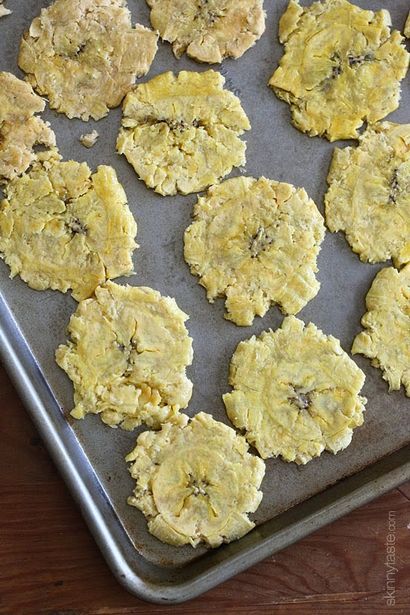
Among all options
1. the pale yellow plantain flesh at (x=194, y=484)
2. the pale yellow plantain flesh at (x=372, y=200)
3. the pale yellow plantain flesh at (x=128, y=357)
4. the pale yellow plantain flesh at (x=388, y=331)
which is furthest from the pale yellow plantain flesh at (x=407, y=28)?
the pale yellow plantain flesh at (x=194, y=484)

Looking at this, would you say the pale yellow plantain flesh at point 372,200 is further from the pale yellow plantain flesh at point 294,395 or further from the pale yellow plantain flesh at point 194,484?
the pale yellow plantain flesh at point 194,484

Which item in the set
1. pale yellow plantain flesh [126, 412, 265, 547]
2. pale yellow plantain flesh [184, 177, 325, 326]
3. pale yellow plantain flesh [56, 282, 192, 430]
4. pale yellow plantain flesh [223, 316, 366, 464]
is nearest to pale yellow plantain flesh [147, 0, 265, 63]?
pale yellow plantain flesh [184, 177, 325, 326]

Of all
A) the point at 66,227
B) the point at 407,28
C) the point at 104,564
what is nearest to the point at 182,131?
the point at 66,227

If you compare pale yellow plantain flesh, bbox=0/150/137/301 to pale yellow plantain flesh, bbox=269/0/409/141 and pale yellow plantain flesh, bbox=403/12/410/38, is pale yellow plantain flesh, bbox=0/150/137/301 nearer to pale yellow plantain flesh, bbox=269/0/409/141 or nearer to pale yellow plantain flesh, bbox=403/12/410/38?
pale yellow plantain flesh, bbox=269/0/409/141

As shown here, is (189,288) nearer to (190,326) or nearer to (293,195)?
(190,326)

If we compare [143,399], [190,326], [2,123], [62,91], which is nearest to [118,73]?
[62,91]

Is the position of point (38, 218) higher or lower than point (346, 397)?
higher

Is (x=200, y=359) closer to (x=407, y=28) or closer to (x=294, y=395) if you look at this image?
(x=294, y=395)
